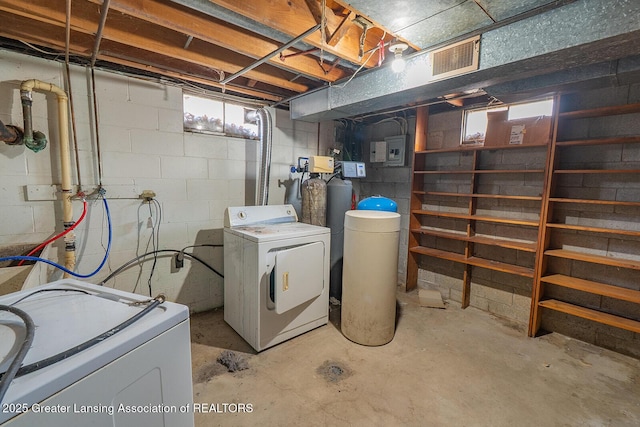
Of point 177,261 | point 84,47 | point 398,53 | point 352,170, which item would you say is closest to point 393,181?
point 352,170

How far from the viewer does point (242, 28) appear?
1.86 m

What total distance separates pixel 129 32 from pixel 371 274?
239 centimetres

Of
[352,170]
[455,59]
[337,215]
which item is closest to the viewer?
[455,59]

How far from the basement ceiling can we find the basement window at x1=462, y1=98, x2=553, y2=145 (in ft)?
4.86

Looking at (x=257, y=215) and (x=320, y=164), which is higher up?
(x=320, y=164)

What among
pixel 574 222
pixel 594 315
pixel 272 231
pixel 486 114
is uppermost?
pixel 486 114

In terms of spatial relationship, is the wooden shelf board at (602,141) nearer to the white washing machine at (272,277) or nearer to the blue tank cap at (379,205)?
the blue tank cap at (379,205)

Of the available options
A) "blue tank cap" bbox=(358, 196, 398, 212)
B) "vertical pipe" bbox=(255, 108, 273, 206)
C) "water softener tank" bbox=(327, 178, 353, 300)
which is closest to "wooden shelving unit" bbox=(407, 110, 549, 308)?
"blue tank cap" bbox=(358, 196, 398, 212)

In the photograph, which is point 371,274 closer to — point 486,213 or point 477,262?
point 477,262

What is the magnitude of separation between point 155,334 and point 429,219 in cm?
325

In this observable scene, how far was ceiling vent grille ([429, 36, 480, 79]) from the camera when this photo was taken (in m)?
1.63

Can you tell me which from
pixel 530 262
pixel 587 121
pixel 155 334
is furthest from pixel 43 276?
pixel 587 121

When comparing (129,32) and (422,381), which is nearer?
(129,32)

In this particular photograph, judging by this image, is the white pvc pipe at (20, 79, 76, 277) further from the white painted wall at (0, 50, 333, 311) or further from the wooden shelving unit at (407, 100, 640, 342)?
the wooden shelving unit at (407, 100, 640, 342)
